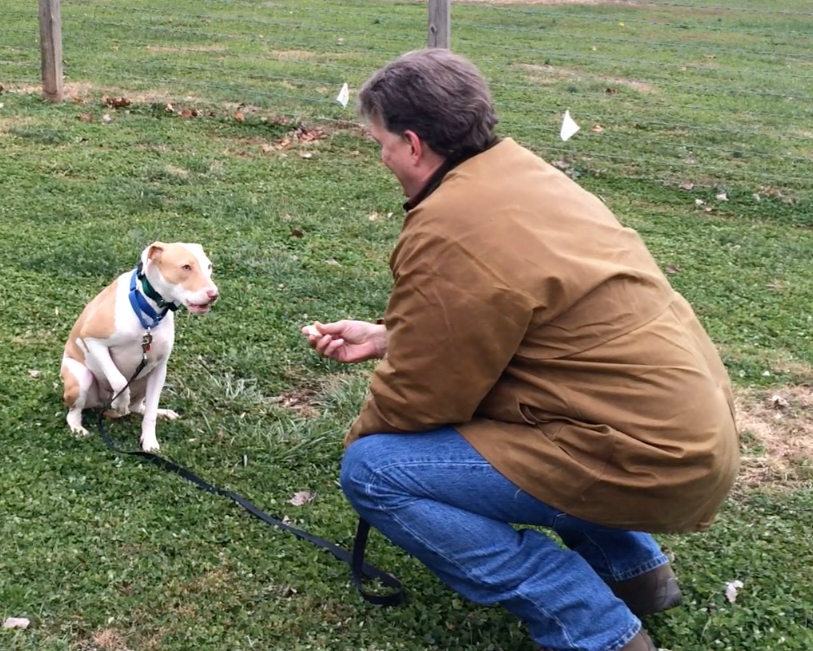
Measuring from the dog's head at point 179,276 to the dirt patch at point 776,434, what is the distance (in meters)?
2.22

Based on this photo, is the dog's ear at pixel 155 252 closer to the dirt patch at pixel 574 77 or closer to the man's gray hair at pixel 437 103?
the man's gray hair at pixel 437 103

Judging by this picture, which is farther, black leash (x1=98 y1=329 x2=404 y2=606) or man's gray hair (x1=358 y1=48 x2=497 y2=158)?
black leash (x1=98 y1=329 x2=404 y2=606)

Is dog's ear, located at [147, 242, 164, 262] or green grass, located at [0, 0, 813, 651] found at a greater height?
dog's ear, located at [147, 242, 164, 262]

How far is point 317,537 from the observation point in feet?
11.2

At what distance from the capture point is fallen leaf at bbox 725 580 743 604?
10.5 feet

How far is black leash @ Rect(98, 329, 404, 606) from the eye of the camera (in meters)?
3.09

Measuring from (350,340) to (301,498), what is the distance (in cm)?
76

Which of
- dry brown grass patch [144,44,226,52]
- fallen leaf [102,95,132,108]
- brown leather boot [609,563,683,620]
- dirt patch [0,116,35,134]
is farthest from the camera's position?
dry brown grass patch [144,44,226,52]

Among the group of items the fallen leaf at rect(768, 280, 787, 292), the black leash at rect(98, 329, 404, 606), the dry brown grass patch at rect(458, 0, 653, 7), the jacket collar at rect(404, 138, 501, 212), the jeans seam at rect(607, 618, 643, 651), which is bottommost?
the black leash at rect(98, 329, 404, 606)

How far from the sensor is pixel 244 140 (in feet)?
28.1

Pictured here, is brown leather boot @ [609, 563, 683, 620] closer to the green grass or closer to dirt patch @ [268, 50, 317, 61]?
the green grass

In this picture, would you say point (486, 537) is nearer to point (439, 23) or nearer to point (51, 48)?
point (439, 23)

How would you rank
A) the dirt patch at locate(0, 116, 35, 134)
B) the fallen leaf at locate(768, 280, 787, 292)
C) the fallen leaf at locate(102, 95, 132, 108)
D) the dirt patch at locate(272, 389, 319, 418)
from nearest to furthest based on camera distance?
the dirt patch at locate(272, 389, 319, 418) → the fallen leaf at locate(768, 280, 787, 292) → the dirt patch at locate(0, 116, 35, 134) → the fallen leaf at locate(102, 95, 132, 108)

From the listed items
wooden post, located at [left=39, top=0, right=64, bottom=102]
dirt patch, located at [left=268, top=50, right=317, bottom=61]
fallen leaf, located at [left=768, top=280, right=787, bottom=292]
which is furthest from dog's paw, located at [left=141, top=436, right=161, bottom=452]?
dirt patch, located at [left=268, top=50, right=317, bottom=61]
